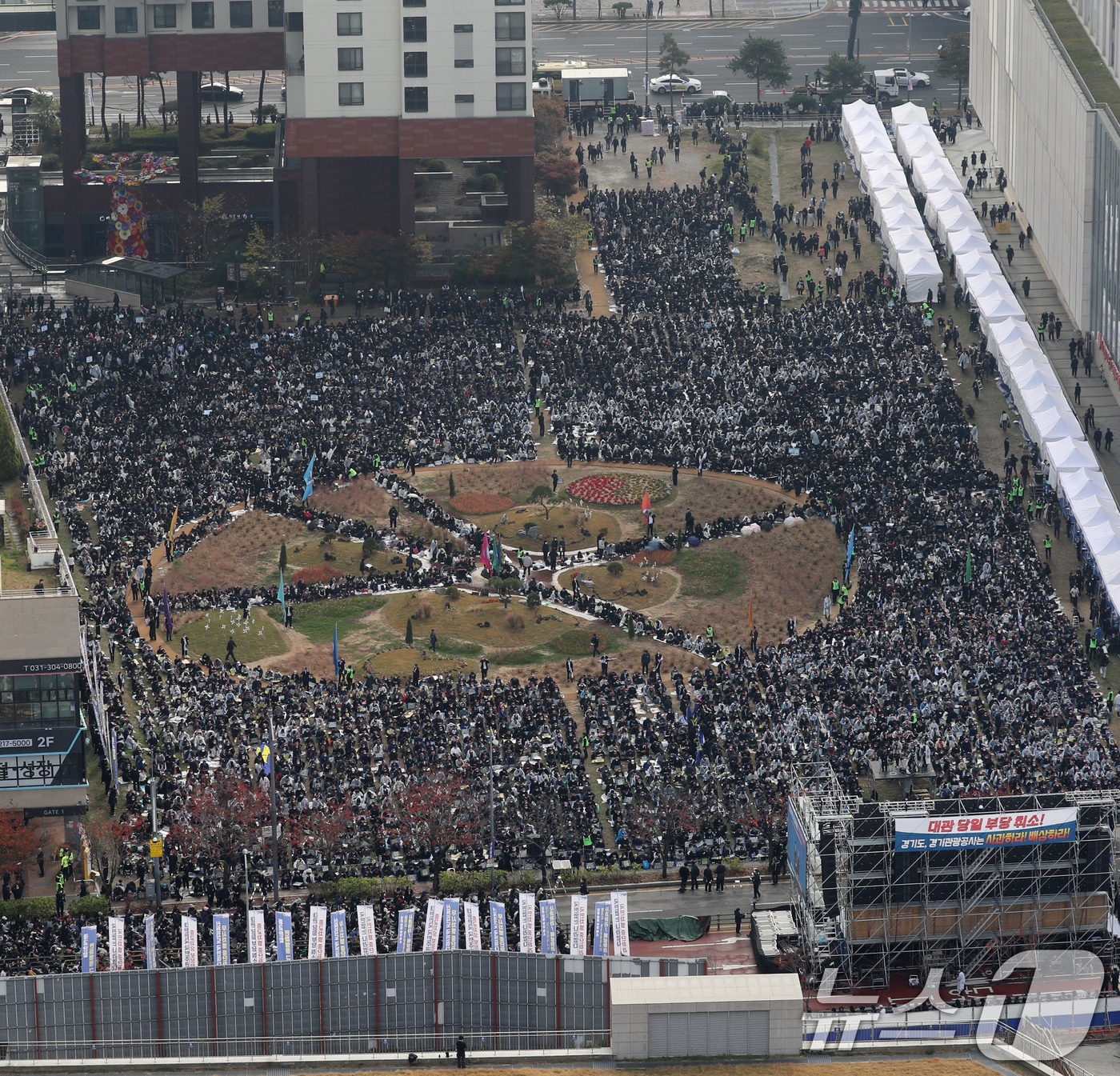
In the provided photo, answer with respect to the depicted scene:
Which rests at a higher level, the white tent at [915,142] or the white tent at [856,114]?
the white tent at [856,114]

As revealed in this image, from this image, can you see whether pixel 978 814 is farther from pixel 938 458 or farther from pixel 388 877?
pixel 938 458

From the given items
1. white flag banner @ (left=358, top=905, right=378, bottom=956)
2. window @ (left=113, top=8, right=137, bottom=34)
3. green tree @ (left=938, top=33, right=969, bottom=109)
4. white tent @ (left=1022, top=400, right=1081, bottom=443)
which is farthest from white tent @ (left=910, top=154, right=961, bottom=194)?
white flag banner @ (left=358, top=905, right=378, bottom=956)

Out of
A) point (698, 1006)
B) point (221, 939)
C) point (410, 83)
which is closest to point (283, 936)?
point (221, 939)

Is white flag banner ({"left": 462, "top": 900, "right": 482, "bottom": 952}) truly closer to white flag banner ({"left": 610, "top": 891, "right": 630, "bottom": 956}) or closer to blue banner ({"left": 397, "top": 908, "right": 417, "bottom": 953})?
blue banner ({"left": 397, "top": 908, "right": 417, "bottom": 953})

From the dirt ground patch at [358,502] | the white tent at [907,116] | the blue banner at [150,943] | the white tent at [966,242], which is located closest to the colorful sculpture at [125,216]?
the dirt ground patch at [358,502]

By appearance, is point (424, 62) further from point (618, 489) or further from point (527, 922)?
point (527, 922)

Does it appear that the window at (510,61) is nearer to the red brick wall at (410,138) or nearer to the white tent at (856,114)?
the red brick wall at (410,138)
